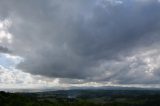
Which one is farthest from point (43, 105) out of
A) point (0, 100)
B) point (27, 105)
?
point (0, 100)

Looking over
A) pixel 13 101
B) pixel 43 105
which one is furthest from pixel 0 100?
pixel 43 105

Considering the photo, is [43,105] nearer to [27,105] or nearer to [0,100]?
[27,105]

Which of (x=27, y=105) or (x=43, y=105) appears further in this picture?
(x=43, y=105)

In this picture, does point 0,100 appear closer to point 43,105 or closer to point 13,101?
point 13,101
